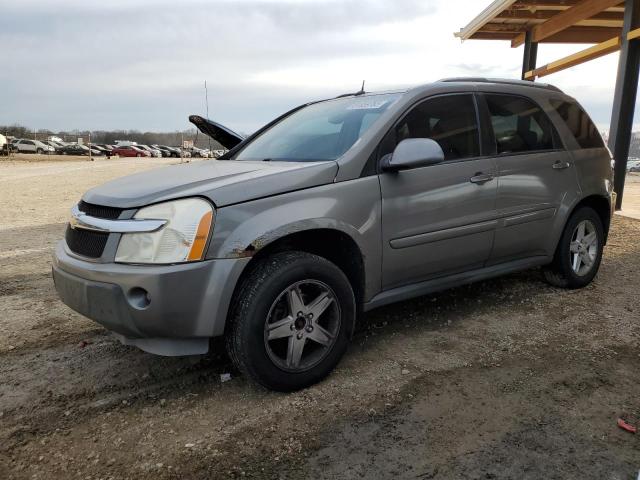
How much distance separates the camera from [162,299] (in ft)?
7.99

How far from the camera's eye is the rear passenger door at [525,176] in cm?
373

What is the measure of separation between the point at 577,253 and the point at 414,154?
234 cm

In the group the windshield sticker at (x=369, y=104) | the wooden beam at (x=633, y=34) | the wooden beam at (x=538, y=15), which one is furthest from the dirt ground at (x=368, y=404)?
the wooden beam at (x=538, y=15)

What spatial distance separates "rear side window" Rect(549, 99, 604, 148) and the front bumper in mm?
3166

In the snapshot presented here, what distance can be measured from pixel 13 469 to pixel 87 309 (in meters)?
0.77

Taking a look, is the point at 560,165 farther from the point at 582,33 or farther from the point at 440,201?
the point at 582,33

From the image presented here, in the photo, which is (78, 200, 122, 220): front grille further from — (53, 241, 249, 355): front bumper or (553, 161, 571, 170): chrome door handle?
(553, 161, 571, 170): chrome door handle

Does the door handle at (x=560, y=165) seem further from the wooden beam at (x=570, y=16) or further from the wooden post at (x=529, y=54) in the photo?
the wooden post at (x=529, y=54)

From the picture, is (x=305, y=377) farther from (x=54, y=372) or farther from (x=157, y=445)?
(x=54, y=372)

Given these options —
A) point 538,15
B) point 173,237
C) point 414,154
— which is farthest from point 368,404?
point 538,15

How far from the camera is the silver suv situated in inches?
99.0

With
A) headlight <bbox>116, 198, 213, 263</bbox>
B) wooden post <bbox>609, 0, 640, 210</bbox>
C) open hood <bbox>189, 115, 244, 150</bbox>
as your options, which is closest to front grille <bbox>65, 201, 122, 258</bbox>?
headlight <bbox>116, 198, 213, 263</bbox>

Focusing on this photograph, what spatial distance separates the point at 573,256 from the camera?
4484 millimetres

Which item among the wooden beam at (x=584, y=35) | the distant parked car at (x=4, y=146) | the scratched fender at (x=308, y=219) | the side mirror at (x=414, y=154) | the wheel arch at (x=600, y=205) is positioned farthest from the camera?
the distant parked car at (x=4, y=146)
